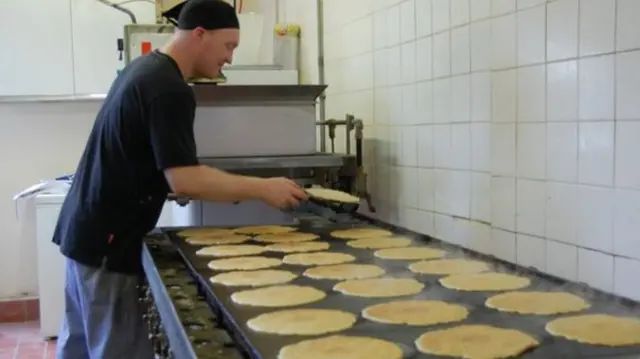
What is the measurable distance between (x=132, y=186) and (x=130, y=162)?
8cm

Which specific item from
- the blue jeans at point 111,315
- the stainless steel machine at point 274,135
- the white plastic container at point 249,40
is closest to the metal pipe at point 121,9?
the white plastic container at point 249,40

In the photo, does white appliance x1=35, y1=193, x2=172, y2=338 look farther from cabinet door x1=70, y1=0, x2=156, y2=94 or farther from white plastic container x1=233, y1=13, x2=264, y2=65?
white plastic container x1=233, y1=13, x2=264, y2=65

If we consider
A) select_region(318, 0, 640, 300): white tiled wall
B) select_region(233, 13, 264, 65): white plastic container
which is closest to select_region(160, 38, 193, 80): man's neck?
select_region(318, 0, 640, 300): white tiled wall

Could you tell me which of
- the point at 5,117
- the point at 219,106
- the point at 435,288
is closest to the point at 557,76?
the point at 435,288

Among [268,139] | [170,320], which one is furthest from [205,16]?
[170,320]

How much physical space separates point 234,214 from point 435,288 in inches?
63.4

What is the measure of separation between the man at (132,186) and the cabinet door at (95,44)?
7.90 ft

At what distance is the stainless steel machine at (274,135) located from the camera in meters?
2.90

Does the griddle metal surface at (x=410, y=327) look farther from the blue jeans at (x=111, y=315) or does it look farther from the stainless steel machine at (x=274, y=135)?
the stainless steel machine at (x=274, y=135)

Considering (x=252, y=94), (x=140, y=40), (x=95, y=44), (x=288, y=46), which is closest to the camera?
(x=252, y=94)

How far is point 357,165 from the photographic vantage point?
2980 mm

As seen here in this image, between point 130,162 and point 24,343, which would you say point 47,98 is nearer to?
point 24,343

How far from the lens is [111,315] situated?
2217 mm

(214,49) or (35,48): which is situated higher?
(35,48)
